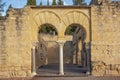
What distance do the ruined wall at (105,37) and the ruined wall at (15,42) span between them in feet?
12.5

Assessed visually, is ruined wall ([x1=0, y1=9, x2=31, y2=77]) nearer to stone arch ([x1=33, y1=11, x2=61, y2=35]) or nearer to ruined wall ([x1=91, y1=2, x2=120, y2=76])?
stone arch ([x1=33, y1=11, x2=61, y2=35])

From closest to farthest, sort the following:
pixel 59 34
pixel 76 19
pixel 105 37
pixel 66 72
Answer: pixel 105 37 → pixel 59 34 → pixel 76 19 → pixel 66 72

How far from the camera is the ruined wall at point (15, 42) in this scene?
1991 centimetres

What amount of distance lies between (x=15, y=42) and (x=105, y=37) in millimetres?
5149

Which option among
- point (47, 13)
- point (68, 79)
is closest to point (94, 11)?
point (47, 13)

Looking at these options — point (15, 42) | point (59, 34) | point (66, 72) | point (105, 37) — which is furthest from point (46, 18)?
point (66, 72)

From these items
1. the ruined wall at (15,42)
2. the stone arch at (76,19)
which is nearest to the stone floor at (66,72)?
the ruined wall at (15,42)

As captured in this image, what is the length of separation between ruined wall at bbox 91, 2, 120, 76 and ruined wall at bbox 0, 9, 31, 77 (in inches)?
150

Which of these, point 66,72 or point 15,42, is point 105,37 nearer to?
point 66,72

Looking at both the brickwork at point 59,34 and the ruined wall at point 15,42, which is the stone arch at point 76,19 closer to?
the brickwork at point 59,34

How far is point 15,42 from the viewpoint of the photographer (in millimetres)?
20000

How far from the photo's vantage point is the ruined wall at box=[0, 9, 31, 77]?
65.3ft

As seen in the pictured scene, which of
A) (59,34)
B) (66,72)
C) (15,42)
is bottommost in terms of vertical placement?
(66,72)

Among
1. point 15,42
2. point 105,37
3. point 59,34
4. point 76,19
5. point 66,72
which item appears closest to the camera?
point 15,42
